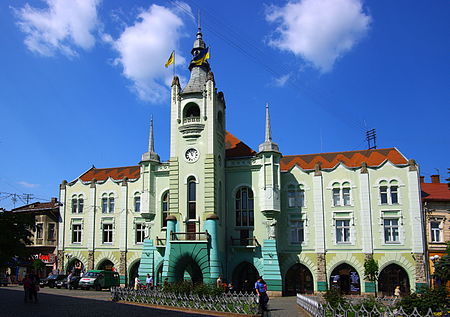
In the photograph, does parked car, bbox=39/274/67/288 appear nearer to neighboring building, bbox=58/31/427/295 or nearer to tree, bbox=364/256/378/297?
neighboring building, bbox=58/31/427/295

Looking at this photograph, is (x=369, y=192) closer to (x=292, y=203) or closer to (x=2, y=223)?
(x=292, y=203)

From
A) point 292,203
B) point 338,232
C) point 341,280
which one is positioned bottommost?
point 341,280

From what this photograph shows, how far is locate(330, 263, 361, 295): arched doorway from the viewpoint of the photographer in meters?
38.5

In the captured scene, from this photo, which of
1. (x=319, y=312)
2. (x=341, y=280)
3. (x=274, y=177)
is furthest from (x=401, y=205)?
(x=319, y=312)

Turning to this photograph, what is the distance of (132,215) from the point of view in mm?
46250

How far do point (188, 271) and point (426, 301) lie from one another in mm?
24986

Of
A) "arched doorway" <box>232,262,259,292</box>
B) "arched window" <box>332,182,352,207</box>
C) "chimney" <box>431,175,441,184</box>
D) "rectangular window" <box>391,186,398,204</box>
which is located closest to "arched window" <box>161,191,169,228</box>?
"arched doorway" <box>232,262,259,292</box>

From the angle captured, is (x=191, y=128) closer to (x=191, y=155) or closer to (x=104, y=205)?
(x=191, y=155)

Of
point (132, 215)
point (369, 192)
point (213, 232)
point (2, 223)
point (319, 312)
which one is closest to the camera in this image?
point (2, 223)

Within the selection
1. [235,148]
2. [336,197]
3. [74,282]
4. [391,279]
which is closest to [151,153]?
[235,148]

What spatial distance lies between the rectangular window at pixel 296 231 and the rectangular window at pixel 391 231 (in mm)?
6821

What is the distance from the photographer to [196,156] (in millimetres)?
39375

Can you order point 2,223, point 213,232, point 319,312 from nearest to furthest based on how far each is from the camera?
A: point 2,223, point 319,312, point 213,232

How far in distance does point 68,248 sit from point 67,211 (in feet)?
12.9
